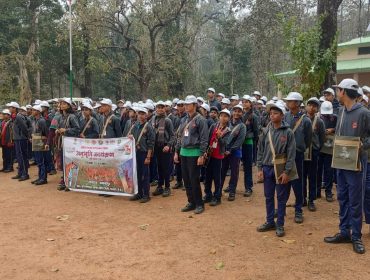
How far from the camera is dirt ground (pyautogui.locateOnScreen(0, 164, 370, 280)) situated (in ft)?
16.2

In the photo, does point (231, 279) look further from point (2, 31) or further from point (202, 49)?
point (202, 49)

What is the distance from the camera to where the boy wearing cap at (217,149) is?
25.1 feet

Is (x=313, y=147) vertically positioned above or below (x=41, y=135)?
below

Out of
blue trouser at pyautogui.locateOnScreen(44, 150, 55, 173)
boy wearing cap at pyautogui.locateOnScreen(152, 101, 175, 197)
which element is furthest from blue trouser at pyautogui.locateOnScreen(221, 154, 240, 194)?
blue trouser at pyautogui.locateOnScreen(44, 150, 55, 173)

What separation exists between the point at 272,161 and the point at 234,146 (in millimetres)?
1978

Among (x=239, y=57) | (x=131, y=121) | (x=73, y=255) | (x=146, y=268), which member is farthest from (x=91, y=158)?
(x=239, y=57)

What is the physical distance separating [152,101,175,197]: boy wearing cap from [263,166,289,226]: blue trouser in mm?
2963

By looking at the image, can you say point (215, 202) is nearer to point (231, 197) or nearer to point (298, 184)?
point (231, 197)

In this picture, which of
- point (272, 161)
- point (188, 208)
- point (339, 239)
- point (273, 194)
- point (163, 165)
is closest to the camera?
point (339, 239)

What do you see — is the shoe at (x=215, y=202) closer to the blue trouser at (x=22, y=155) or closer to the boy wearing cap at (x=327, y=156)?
the boy wearing cap at (x=327, y=156)

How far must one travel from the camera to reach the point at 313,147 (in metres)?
7.34

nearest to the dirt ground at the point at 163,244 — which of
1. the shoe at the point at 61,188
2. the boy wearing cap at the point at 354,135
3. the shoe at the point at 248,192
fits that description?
the shoe at the point at 248,192

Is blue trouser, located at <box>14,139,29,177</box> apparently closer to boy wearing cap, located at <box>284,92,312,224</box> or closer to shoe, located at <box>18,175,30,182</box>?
shoe, located at <box>18,175,30,182</box>

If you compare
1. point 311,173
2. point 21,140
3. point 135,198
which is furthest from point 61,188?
point 311,173
